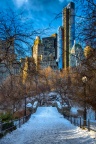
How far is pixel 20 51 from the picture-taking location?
1303 cm

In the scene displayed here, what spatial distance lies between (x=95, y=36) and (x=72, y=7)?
1.34 m

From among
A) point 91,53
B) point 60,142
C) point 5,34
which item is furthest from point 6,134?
point 91,53

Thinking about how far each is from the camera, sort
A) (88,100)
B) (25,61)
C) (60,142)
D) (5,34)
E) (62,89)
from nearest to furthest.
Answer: (5,34), (25,61), (60,142), (88,100), (62,89)

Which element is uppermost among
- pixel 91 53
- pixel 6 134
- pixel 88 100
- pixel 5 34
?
pixel 5 34

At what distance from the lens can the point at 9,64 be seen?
543 inches

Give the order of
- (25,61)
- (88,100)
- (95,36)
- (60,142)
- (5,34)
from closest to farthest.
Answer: (95,36)
(5,34)
(25,61)
(60,142)
(88,100)

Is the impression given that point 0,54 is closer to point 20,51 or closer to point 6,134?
point 20,51

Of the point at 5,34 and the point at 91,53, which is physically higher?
the point at 5,34

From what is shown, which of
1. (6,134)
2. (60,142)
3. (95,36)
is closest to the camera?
(95,36)

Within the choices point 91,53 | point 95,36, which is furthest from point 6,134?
point 95,36

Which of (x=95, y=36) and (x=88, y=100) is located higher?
(x=95, y=36)

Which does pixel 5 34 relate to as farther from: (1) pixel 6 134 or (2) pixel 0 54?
(1) pixel 6 134

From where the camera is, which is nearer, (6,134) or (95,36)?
(95,36)

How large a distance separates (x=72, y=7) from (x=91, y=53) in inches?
72.0
